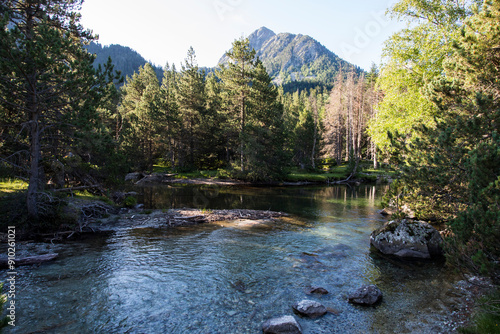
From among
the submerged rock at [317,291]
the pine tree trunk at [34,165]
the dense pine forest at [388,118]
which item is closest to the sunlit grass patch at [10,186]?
the dense pine forest at [388,118]

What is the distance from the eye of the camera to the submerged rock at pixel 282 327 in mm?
6660

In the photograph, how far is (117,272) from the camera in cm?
1009

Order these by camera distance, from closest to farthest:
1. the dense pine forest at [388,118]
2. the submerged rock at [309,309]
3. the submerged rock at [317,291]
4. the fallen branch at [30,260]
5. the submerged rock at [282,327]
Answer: the submerged rock at [282,327], the submerged rock at [309,309], the dense pine forest at [388,118], the submerged rock at [317,291], the fallen branch at [30,260]

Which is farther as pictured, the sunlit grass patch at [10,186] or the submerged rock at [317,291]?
the sunlit grass patch at [10,186]

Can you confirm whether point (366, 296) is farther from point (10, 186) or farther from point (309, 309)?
point (10, 186)

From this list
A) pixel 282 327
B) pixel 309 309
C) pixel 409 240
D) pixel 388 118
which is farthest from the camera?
pixel 388 118

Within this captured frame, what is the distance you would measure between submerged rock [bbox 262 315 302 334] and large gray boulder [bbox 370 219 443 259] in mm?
7850

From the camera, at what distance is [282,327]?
6.71m

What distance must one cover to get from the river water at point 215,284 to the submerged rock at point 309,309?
23 cm

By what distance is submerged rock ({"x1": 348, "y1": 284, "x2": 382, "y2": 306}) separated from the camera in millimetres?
8180

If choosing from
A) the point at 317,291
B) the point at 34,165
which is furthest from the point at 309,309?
the point at 34,165

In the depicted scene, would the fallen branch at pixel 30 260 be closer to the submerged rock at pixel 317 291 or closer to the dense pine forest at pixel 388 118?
the dense pine forest at pixel 388 118

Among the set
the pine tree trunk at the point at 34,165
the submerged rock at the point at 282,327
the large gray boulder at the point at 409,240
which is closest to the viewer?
the submerged rock at the point at 282,327

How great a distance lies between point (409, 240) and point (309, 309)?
7.42 metres
